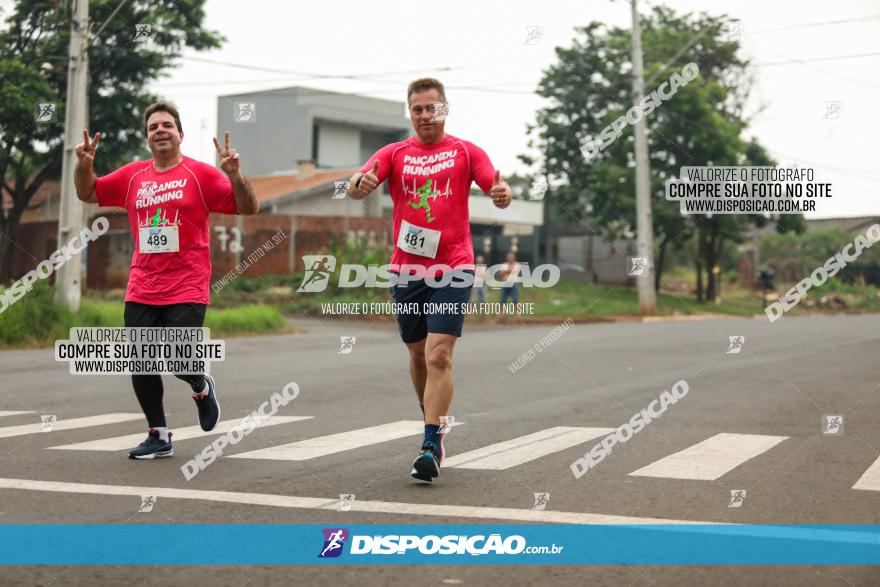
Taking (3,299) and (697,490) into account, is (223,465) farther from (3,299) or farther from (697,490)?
(3,299)

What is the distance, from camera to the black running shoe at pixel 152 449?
660 cm

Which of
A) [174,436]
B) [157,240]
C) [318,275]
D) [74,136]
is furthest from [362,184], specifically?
[318,275]

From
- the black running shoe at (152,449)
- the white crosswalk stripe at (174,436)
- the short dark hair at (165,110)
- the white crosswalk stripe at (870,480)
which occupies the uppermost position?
the short dark hair at (165,110)

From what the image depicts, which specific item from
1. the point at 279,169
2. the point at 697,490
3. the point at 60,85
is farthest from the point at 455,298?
the point at 279,169

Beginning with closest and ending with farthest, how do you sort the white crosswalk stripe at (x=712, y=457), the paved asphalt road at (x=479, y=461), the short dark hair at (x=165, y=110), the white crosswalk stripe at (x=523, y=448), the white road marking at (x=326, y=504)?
the paved asphalt road at (x=479, y=461) < the white road marking at (x=326, y=504) < the white crosswalk stripe at (x=712, y=457) < the white crosswalk stripe at (x=523, y=448) < the short dark hair at (x=165, y=110)

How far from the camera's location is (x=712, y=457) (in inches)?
271

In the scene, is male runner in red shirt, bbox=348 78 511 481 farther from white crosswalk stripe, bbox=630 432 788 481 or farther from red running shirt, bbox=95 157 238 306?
white crosswalk stripe, bbox=630 432 788 481

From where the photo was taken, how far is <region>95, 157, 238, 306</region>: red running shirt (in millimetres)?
6594

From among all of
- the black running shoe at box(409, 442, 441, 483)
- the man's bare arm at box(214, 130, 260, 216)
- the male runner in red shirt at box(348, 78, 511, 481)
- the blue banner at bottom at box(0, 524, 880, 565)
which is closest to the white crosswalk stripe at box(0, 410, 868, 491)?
the black running shoe at box(409, 442, 441, 483)

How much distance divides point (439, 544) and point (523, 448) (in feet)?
9.20

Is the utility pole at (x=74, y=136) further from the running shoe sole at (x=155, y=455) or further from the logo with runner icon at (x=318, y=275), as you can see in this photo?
the logo with runner icon at (x=318, y=275)

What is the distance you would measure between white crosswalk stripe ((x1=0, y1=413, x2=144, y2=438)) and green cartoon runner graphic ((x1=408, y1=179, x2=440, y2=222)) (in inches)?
138

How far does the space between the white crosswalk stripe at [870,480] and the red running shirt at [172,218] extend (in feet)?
13.1

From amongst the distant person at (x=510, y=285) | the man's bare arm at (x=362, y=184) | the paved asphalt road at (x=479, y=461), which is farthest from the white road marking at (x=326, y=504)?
the distant person at (x=510, y=285)
